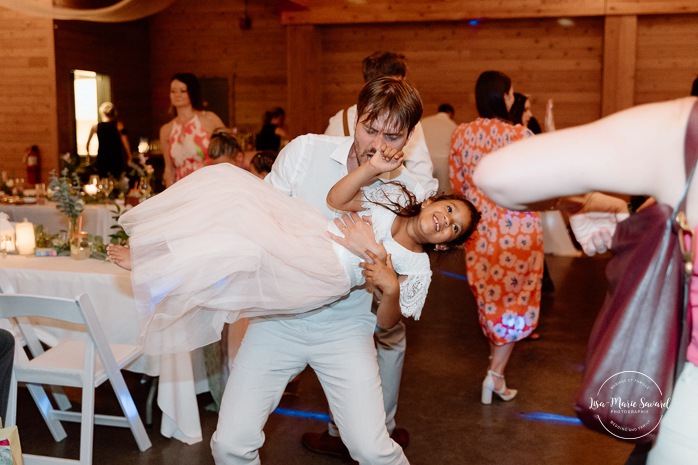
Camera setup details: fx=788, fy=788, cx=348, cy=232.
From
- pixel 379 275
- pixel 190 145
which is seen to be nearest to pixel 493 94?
pixel 379 275

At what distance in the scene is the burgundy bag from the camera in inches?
48.3

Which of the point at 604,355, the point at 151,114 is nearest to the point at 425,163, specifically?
the point at 604,355

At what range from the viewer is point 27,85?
11188 millimetres

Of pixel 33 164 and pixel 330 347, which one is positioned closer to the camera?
pixel 330 347

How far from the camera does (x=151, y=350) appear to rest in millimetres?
2396

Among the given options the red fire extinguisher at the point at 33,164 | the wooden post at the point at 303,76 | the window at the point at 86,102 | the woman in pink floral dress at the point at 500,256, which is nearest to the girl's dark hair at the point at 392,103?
the woman in pink floral dress at the point at 500,256

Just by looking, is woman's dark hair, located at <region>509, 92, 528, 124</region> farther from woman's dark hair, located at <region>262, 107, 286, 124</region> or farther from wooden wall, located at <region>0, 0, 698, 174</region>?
wooden wall, located at <region>0, 0, 698, 174</region>

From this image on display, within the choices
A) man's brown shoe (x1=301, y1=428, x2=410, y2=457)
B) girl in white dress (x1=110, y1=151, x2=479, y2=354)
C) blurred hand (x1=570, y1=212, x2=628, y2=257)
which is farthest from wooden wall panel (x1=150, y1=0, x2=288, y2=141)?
blurred hand (x1=570, y1=212, x2=628, y2=257)

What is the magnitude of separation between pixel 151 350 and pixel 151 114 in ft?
38.4

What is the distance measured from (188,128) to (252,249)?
3618mm

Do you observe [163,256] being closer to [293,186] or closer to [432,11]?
[293,186]

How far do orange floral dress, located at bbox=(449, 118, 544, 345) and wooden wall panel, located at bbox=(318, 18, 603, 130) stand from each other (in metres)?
6.95

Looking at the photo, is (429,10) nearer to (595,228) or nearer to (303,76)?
(303,76)

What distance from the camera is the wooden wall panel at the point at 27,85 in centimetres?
1102
